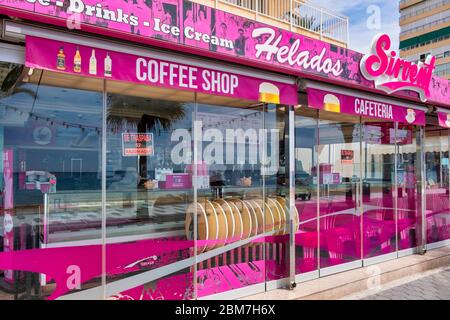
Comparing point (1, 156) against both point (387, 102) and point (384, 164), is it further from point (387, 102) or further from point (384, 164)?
point (384, 164)

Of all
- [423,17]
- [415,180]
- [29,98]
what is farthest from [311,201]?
[423,17]

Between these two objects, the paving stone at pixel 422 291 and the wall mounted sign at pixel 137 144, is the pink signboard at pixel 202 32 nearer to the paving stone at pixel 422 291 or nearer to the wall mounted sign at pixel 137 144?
the wall mounted sign at pixel 137 144

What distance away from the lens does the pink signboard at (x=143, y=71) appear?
3.13m

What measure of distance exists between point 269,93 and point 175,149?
1.36 m

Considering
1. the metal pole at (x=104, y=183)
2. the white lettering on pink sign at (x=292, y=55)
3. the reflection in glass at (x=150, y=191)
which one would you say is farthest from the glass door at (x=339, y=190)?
the metal pole at (x=104, y=183)

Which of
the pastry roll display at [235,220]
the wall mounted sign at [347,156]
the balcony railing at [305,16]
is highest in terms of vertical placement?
the balcony railing at [305,16]

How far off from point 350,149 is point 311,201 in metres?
1.32

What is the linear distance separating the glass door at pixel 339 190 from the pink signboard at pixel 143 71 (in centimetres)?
155

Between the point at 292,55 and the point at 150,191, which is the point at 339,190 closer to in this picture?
the point at 292,55

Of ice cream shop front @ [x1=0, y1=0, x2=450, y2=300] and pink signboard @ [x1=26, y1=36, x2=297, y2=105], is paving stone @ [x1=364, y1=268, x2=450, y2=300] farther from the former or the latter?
pink signboard @ [x1=26, y1=36, x2=297, y2=105]

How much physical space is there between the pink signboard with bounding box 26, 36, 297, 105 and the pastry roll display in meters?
1.45

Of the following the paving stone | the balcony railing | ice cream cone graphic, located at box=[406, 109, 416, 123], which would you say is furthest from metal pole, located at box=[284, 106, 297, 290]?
the balcony railing

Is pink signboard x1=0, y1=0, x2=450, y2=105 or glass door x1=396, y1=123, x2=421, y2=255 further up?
pink signboard x1=0, y1=0, x2=450, y2=105

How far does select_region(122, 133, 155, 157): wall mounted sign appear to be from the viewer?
438 centimetres
